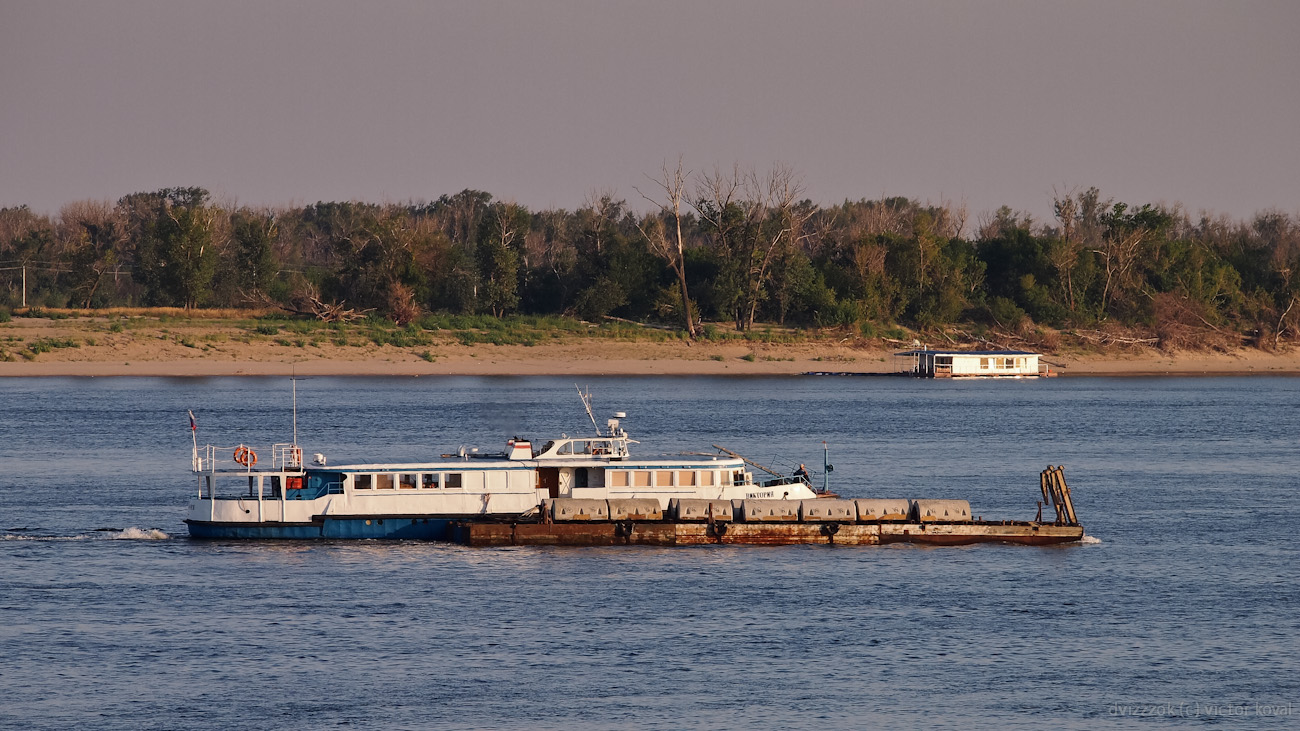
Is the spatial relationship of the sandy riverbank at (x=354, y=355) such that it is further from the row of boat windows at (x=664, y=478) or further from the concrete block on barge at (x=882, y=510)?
the concrete block on barge at (x=882, y=510)

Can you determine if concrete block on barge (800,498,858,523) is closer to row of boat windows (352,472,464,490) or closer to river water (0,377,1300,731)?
river water (0,377,1300,731)

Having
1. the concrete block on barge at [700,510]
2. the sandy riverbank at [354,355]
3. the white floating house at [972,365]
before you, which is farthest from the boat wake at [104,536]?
the white floating house at [972,365]

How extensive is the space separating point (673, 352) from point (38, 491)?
80.4 meters

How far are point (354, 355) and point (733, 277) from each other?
37101mm

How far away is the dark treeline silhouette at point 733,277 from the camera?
147m

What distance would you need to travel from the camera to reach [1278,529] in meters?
54.7

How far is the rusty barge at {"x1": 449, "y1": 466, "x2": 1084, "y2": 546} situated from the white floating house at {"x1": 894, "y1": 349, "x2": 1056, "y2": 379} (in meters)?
94.3

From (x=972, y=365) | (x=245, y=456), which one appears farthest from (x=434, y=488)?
(x=972, y=365)

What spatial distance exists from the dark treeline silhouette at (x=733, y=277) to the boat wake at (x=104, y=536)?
91.7 meters

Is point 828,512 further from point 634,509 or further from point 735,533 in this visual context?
point 634,509

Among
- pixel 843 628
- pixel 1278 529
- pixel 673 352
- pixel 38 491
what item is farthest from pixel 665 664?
pixel 673 352

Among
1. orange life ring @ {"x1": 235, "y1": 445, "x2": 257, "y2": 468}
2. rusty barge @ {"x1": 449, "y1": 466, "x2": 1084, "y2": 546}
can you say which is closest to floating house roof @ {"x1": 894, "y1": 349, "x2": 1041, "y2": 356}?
rusty barge @ {"x1": 449, "y1": 466, "x2": 1084, "y2": 546}

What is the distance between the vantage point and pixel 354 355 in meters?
133

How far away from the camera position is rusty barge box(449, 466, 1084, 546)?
49500 mm
